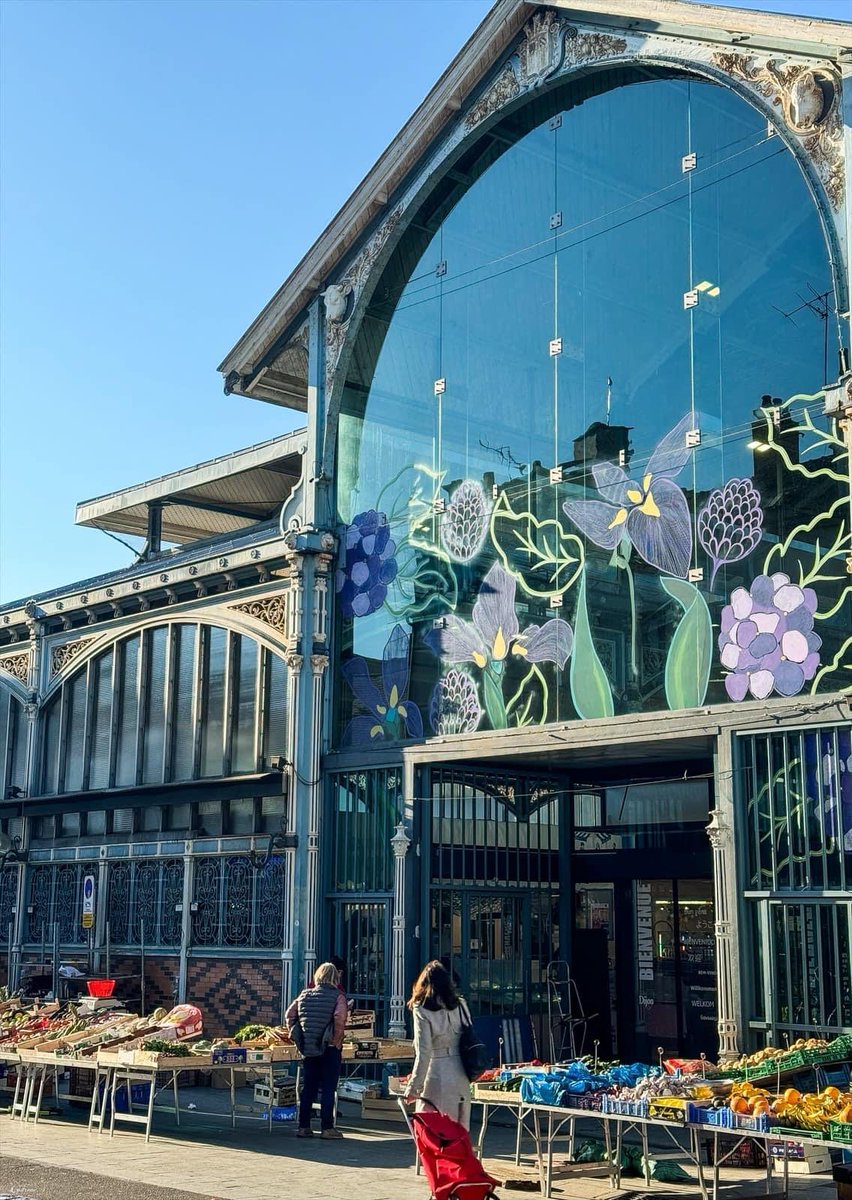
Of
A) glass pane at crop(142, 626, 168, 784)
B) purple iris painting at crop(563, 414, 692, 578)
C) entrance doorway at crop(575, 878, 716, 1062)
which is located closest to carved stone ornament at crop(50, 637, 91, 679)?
glass pane at crop(142, 626, 168, 784)

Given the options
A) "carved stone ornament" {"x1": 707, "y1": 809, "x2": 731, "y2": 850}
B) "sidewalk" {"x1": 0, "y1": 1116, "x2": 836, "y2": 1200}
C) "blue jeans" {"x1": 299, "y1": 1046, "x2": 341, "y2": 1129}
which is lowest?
"sidewalk" {"x1": 0, "y1": 1116, "x2": 836, "y2": 1200}

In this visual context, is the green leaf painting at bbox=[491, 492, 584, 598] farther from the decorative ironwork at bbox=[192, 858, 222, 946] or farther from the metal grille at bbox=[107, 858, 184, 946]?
the metal grille at bbox=[107, 858, 184, 946]

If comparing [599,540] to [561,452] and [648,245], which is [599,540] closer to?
[561,452]

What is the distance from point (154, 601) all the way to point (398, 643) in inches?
250

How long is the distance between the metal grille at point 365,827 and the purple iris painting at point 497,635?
2.08 meters

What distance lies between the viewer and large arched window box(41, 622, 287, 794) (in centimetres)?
2314

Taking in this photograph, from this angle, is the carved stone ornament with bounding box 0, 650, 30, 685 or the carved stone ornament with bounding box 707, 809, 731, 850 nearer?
the carved stone ornament with bounding box 707, 809, 731, 850

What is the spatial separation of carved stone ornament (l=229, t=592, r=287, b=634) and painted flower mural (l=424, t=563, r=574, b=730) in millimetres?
3498

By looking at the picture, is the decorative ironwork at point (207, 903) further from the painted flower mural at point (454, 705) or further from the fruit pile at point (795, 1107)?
the fruit pile at point (795, 1107)

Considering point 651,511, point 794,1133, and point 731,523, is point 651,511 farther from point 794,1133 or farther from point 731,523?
point 794,1133

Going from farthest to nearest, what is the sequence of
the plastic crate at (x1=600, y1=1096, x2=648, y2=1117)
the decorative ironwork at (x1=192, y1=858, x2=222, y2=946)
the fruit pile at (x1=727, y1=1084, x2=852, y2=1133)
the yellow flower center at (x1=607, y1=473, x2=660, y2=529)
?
the decorative ironwork at (x1=192, y1=858, x2=222, y2=946), the yellow flower center at (x1=607, y1=473, x2=660, y2=529), the plastic crate at (x1=600, y1=1096, x2=648, y2=1117), the fruit pile at (x1=727, y1=1084, x2=852, y2=1133)

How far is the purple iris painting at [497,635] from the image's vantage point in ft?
60.8

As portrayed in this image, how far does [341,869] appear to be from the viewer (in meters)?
21.2

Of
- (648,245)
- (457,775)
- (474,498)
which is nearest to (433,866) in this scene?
(457,775)
